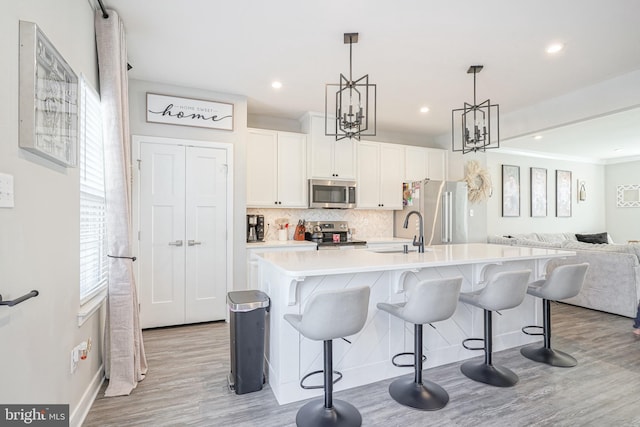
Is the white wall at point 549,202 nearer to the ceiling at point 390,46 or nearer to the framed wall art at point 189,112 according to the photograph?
the ceiling at point 390,46

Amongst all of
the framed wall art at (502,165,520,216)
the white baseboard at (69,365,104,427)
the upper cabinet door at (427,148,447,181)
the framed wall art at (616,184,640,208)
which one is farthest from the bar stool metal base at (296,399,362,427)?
the framed wall art at (616,184,640,208)

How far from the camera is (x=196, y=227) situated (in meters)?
3.86

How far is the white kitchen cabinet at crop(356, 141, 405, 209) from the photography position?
5.15m

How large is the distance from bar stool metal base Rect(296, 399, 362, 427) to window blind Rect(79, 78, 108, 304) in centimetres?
159

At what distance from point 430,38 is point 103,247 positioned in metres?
3.20

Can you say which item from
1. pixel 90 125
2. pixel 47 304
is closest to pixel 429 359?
pixel 47 304

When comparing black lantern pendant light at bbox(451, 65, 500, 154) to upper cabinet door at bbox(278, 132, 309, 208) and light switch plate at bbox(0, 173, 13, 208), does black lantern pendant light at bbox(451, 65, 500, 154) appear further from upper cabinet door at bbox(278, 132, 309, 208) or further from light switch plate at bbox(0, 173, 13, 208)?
light switch plate at bbox(0, 173, 13, 208)

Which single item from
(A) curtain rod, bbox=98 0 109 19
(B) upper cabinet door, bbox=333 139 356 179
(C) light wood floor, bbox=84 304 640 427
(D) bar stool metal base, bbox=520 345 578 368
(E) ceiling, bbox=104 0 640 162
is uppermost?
(E) ceiling, bbox=104 0 640 162

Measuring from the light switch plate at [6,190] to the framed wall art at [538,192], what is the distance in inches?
335

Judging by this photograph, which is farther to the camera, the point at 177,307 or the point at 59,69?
the point at 177,307

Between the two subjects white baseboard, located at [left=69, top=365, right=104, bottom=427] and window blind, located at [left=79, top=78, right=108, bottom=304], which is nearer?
white baseboard, located at [left=69, top=365, right=104, bottom=427]

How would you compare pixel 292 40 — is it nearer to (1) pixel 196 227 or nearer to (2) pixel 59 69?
(2) pixel 59 69

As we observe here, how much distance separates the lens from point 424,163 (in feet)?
18.5

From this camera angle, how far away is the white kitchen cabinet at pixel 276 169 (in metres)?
4.42
